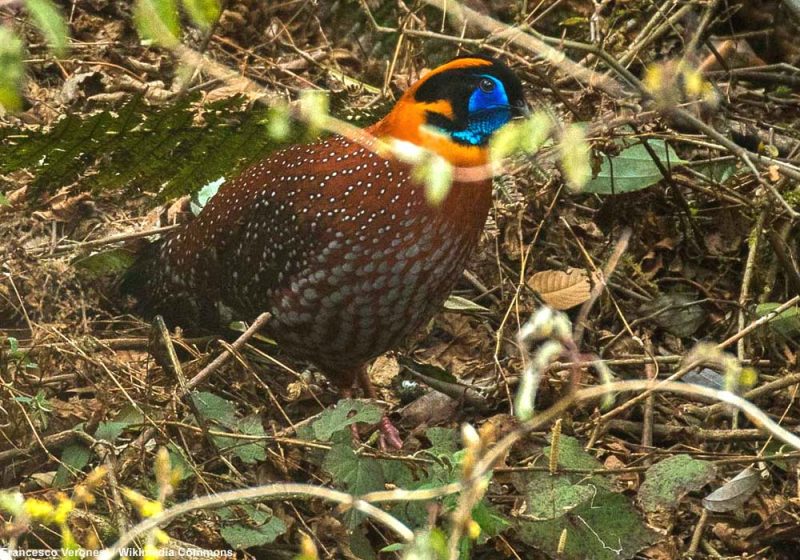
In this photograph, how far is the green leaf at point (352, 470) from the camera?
10.8ft

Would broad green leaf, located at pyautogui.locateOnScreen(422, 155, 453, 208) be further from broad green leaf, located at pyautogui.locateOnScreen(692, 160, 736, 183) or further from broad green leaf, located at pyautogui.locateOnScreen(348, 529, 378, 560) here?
broad green leaf, located at pyautogui.locateOnScreen(692, 160, 736, 183)

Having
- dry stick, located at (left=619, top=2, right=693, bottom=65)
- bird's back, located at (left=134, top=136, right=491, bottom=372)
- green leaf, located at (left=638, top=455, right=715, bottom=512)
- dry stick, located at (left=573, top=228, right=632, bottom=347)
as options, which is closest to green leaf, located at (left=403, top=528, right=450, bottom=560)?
dry stick, located at (left=573, top=228, right=632, bottom=347)

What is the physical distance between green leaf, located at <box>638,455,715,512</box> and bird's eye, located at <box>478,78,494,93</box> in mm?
1276

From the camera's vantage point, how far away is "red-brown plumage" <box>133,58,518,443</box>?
3.75 meters

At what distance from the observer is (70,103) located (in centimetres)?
531

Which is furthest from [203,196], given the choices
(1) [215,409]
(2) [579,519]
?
(2) [579,519]

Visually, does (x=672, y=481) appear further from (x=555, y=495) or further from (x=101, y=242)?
(x=101, y=242)

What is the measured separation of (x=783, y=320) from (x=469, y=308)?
1.16m

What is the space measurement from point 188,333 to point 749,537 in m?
2.12

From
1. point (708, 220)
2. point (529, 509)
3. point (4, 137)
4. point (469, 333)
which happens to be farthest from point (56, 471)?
point (708, 220)

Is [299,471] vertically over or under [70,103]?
under

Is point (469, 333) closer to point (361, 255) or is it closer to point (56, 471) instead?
point (361, 255)

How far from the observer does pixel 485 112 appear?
384cm

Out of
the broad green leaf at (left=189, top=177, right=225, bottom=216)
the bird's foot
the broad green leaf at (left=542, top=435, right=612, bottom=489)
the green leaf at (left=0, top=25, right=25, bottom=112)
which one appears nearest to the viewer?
the green leaf at (left=0, top=25, right=25, bottom=112)
